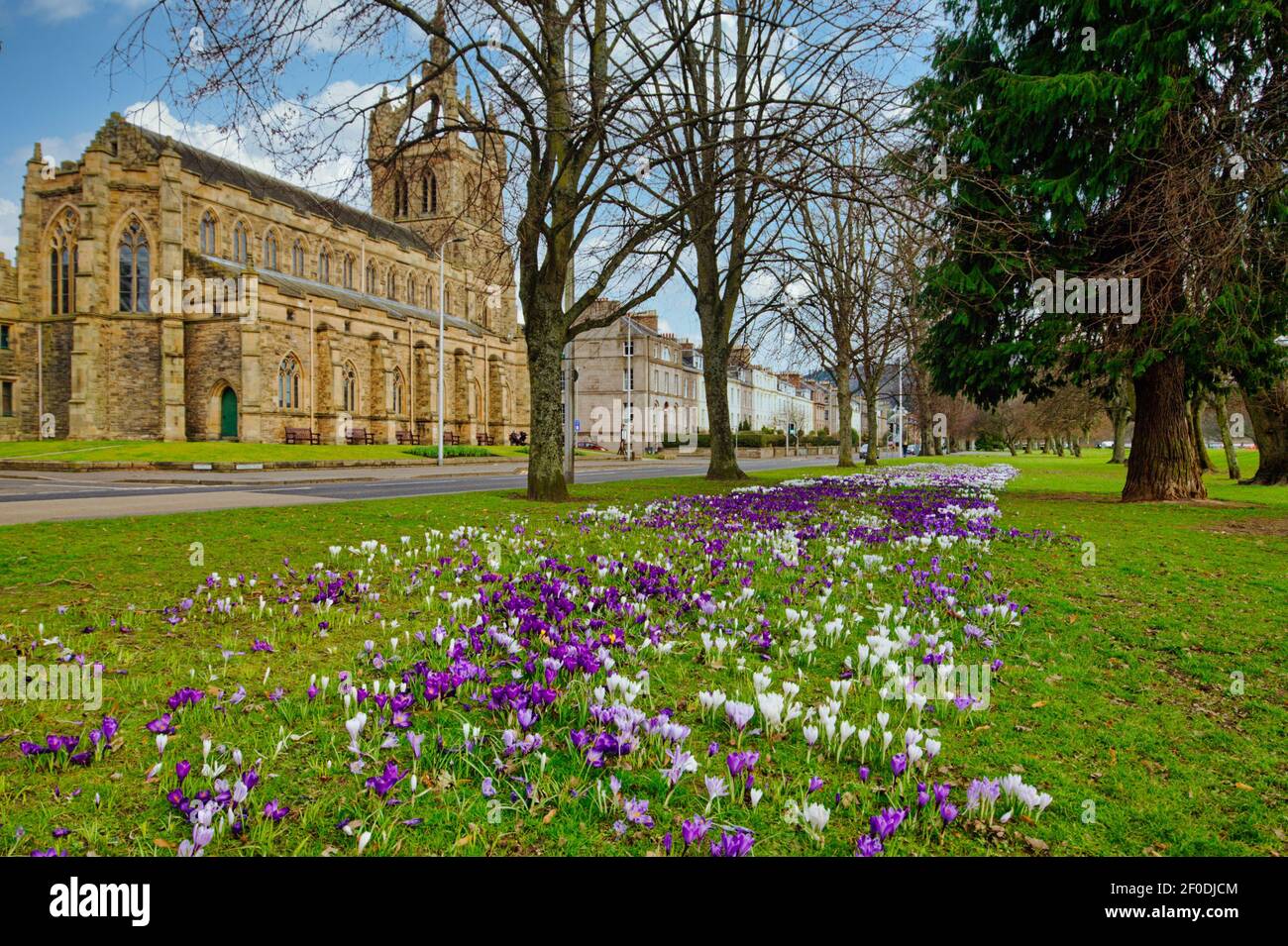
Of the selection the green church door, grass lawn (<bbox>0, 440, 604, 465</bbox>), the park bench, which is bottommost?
grass lawn (<bbox>0, 440, 604, 465</bbox>)

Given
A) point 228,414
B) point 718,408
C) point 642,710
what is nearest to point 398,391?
point 228,414

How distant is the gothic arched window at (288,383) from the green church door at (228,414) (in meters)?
2.68

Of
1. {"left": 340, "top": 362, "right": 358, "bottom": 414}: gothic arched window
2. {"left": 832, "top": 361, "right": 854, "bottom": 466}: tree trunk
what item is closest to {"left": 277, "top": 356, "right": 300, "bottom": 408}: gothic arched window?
{"left": 340, "top": 362, "right": 358, "bottom": 414}: gothic arched window

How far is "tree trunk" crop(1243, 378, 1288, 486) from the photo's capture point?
21891 mm

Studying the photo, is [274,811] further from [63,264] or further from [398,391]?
[63,264]

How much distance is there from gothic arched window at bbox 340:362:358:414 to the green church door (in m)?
7.20

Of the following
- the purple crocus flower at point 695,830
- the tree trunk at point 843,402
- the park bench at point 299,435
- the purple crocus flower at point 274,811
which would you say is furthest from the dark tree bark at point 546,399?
the park bench at point 299,435

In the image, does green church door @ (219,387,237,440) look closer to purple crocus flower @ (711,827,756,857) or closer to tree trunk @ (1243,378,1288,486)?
purple crocus flower @ (711,827,756,857)

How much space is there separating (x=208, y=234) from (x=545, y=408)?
46581 mm

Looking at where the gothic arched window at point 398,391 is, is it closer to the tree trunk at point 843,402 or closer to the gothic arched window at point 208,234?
the gothic arched window at point 208,234

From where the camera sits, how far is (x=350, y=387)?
52.2 metres

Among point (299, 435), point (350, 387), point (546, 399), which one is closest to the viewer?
point (546, 399)
